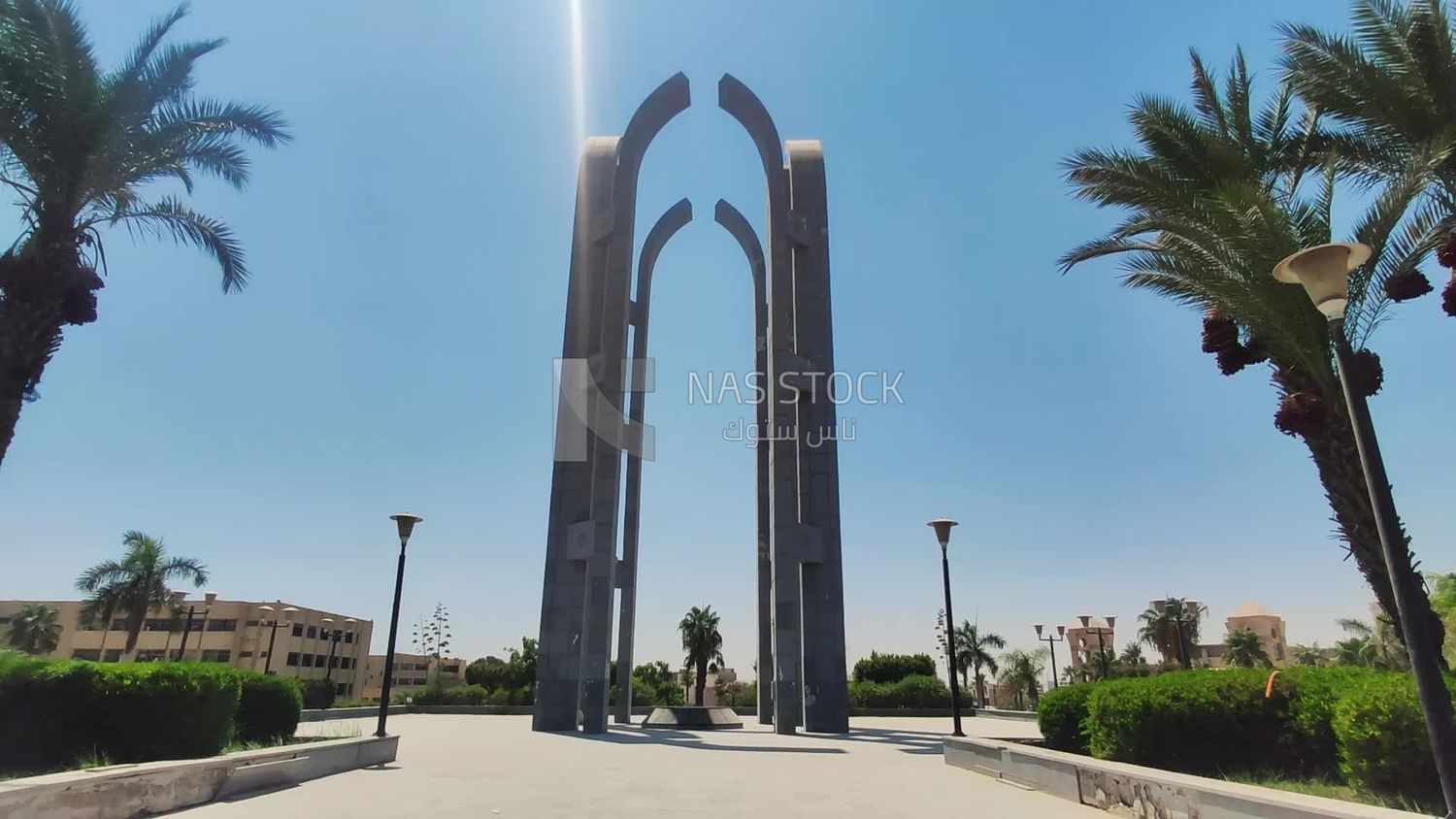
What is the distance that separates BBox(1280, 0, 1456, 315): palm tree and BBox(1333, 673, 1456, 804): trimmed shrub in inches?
275

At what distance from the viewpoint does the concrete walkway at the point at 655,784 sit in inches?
295

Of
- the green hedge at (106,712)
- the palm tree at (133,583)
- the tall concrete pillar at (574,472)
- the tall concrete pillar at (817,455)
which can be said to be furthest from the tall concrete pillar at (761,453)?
the palm tree at (133,583)

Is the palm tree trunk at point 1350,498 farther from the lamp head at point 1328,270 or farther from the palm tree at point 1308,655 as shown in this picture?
the palm tree at point 1308,655

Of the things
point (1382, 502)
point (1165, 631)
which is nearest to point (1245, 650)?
point (1165, 631)

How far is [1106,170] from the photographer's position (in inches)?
485

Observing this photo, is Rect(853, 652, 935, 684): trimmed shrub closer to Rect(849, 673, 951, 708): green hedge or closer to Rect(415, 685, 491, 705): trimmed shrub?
Rect(849, 673, 951, 708): green hedge

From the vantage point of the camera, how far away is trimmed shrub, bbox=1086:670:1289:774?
26.7 ft

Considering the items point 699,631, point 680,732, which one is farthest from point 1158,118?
point 699,631

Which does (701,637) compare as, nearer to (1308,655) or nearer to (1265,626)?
(1308,655)

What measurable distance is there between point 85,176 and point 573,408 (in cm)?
1165

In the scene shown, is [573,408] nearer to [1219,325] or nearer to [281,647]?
[1219,325]

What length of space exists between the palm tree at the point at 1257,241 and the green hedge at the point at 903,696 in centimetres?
2167

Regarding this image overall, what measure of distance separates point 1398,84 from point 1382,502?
834 centimetres

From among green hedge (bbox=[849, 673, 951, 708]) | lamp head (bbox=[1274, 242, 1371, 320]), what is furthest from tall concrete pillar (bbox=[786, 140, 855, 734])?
lamp head (bbox=[1274, 242, 1371, 320])
